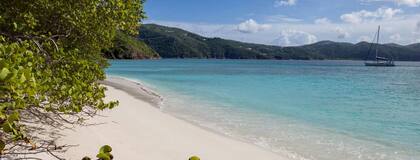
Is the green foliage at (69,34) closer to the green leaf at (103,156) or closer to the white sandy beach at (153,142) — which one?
the white sandy beach at (153,142)

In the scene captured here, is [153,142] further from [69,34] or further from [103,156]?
[103,156]

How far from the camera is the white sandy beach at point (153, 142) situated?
714 cm

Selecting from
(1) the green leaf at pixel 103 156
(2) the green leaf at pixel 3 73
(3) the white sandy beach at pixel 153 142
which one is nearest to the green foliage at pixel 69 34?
(3) the white sandy beach at pixel 153 142

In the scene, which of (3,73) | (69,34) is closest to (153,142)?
(69,34)

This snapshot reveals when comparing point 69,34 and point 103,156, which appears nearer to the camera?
Result: point 103,156

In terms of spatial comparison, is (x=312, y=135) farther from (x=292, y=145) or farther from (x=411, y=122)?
(x=411, y=122)

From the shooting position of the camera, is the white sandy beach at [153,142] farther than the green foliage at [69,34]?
Yes

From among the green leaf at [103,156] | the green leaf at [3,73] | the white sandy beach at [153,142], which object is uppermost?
the green leaf at [3,73]

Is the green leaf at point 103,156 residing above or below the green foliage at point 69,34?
below

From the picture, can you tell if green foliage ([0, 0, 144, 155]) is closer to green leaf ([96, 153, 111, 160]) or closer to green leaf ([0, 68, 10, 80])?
green leaf ([96, 153, 111, 160])

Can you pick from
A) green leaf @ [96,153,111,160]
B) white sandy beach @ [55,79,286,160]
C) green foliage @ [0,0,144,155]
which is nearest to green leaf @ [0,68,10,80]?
green leaf @ [96,153,111,160]

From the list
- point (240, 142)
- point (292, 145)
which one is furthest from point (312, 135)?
point (240, 142)

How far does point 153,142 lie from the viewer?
8.80 m

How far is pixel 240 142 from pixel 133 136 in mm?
3332
